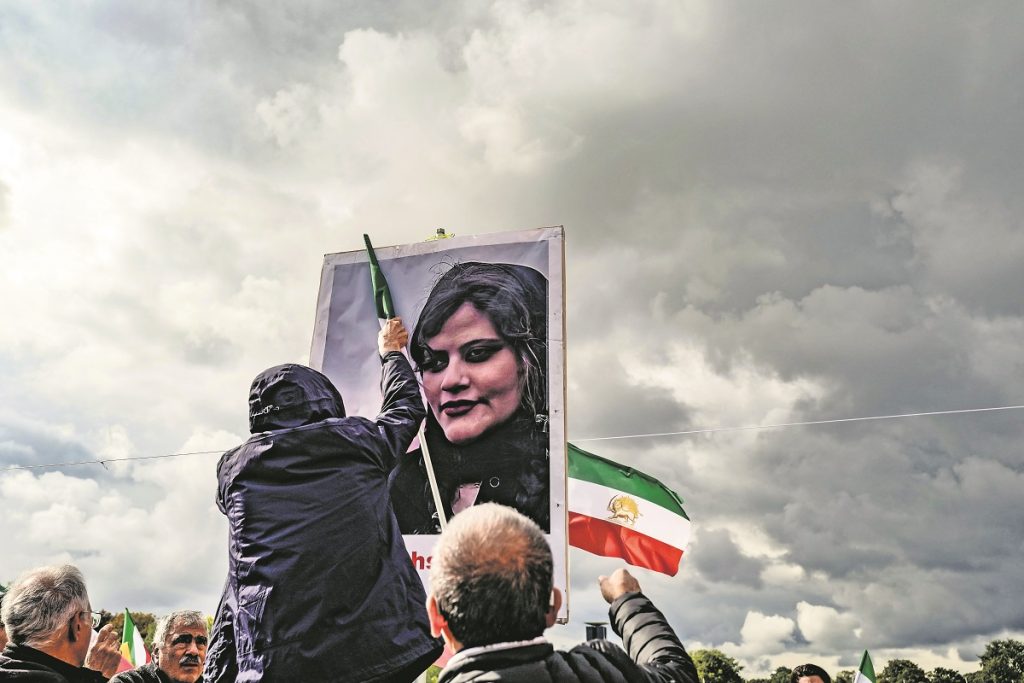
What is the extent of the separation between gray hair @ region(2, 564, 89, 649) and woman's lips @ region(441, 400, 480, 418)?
6.86 feet

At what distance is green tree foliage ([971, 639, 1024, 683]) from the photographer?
62.8 metres

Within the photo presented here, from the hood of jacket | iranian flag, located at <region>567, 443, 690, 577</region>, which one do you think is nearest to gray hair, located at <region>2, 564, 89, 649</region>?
the hood of jacket

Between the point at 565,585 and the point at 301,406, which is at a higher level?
the point at 301,406

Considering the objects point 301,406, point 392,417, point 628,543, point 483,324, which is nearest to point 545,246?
point 483,324

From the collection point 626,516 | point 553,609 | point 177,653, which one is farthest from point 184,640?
point 626,516

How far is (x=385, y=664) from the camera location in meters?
3.05

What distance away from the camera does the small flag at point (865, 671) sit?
9703mm

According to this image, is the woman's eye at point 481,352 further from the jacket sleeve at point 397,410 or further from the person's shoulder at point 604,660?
the person's shoulder at point 604,660

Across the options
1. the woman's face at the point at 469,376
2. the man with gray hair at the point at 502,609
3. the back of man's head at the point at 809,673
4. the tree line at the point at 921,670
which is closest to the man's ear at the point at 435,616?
the man with gray hair at the point at 502,609

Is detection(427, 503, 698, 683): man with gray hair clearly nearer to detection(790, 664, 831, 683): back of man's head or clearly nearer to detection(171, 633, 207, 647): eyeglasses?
detection(171, 633, 207, 647): eyeglasses

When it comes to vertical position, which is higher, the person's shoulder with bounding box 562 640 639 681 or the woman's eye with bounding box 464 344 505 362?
the woman's eye with bounding box 464 344 505 362

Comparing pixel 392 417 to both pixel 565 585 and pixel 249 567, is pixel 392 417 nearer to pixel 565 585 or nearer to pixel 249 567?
pixel 249 567

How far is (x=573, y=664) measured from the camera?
200cm

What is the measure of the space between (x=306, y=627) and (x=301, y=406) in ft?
2.75
